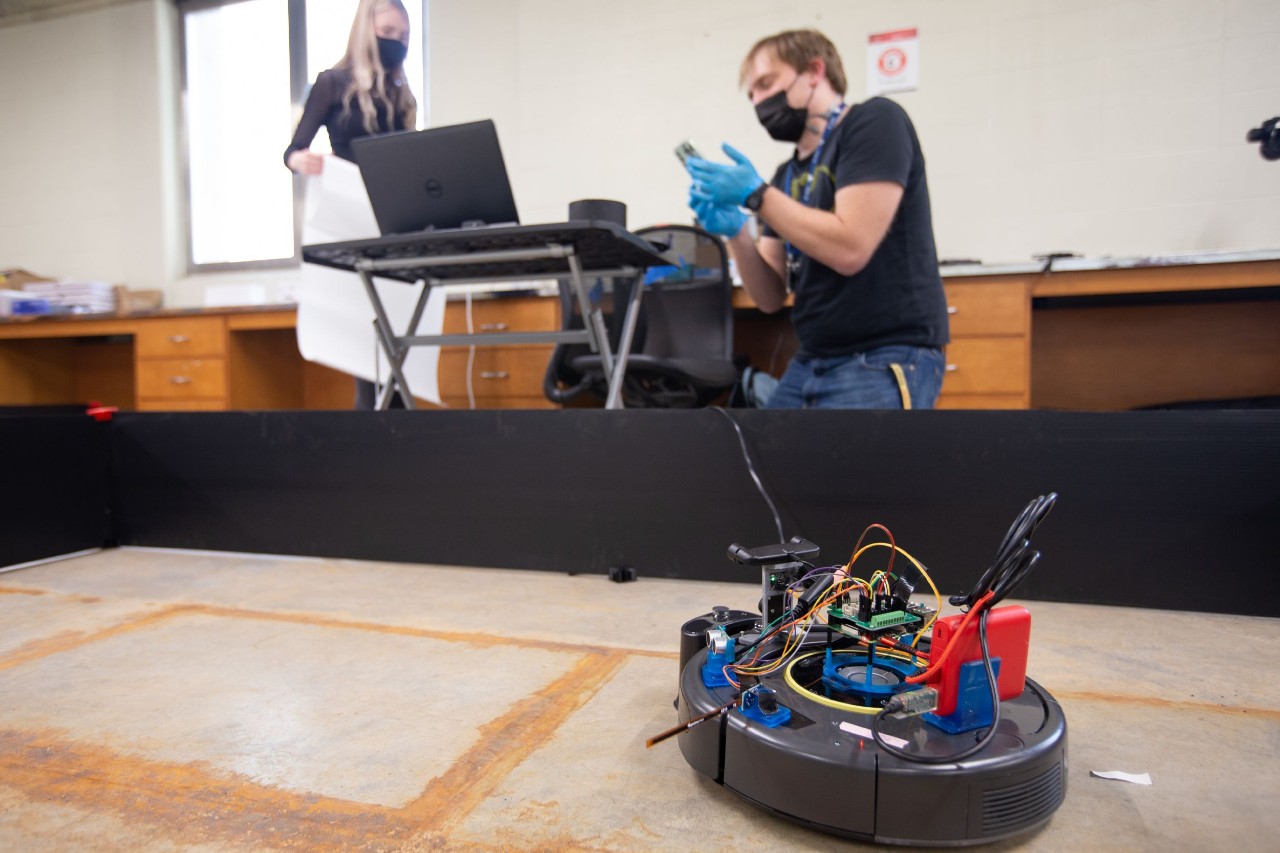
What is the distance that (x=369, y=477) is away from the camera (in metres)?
1.41

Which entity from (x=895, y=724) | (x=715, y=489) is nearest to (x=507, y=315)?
(x=715, y=489)

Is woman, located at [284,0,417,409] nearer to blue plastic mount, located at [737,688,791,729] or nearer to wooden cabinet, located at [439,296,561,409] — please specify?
wooden cabinet, located at [439,296,561,409]

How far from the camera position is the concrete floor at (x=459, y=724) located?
51 centimetres

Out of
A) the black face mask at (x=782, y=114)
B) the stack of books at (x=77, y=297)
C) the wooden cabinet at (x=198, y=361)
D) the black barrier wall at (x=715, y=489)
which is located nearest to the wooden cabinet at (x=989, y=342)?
the black face mask at (x=782, y=114)

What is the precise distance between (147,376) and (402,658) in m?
2.70

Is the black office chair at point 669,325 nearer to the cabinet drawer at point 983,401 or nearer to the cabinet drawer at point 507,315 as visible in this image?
the cabinet drawer at point 507,315

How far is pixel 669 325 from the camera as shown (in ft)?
7.86

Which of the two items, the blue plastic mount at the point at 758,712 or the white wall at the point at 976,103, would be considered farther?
the white wall at the point at 976,103

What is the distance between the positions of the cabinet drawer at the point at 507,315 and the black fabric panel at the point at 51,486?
123 centimetres

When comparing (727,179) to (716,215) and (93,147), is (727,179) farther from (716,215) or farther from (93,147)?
(93,147)

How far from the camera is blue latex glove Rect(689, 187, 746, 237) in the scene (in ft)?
5.44

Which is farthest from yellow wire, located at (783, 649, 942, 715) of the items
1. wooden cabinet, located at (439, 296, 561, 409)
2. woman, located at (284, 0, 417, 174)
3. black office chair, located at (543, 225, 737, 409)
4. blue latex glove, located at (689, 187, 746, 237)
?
woman, located at (284, 0, 417, 174)

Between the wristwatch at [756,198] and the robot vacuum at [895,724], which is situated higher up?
the wristwatch at [756,198]

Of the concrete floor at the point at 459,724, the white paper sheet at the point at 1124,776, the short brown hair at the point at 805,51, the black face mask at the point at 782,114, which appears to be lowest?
the concrete floor at the point at 459,724
